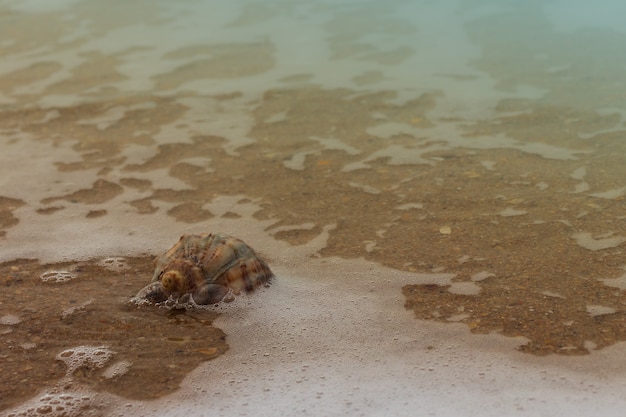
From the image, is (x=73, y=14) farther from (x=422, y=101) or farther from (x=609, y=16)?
(x=609, y=16)

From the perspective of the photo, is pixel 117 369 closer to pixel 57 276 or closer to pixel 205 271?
pixel 205 271

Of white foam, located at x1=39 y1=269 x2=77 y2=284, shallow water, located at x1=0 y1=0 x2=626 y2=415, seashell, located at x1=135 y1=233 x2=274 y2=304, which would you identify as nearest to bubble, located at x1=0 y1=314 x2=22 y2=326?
shallow water, located at x1=0 y1=0 x2=626 y2=415

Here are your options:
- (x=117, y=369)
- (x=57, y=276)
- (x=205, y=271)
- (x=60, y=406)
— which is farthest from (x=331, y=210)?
(x=60, y=406)

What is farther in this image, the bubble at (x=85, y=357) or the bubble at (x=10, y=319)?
the bubble at (x=10, y=319)

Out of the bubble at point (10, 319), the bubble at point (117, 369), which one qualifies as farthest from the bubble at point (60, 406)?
the bubble at point (10, 319)

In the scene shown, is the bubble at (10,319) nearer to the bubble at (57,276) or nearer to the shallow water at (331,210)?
the shallow water at (331,210)

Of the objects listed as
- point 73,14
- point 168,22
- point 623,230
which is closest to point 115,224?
point 623,230

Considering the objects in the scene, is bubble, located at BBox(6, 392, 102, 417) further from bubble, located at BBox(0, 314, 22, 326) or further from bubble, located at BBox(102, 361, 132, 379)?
bubble, located at BBox(0, 314, 22, 326)
